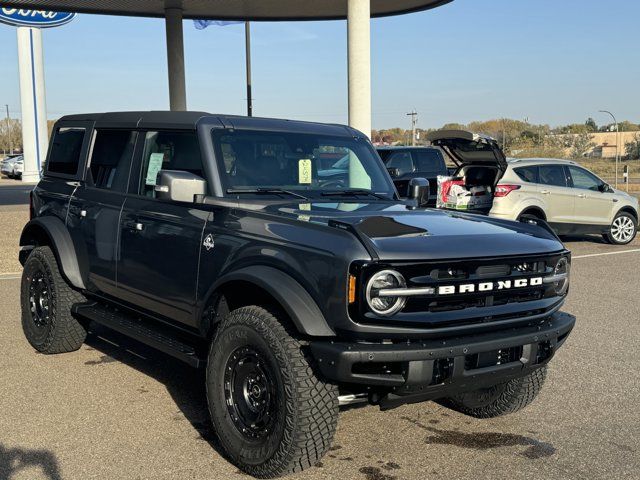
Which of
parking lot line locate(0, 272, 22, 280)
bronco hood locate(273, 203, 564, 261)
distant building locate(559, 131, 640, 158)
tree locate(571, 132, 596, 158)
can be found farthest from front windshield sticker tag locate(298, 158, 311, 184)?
distant building locate(559, 131, 640, 158)

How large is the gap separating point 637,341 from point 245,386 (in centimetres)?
448

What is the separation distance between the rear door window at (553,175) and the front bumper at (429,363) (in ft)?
33.1

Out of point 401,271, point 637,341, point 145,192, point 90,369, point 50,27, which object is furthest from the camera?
point 50,27

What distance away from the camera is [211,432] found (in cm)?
454

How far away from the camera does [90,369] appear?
5.87 metres

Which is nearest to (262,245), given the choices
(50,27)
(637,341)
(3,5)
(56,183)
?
(56,183)

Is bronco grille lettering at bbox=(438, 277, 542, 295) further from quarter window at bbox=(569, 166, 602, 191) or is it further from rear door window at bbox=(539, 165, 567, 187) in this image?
quarter window at bbox=(569, 166, 602, 191)

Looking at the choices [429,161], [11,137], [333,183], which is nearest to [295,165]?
[333,183]

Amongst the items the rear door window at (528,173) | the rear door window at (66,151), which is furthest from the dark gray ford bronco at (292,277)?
the rear door window at (528,173)

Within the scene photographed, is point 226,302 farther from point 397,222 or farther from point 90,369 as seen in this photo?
point 90,369

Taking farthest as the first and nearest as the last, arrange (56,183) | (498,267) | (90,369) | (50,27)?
(50,27) < (56,183) < (90,369) < (498,267)

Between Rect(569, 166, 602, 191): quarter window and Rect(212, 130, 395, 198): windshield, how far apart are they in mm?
9530

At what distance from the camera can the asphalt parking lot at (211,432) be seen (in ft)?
13.1

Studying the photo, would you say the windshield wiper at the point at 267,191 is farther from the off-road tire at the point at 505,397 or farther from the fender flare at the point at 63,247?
the fender flare at the point at 63,247
